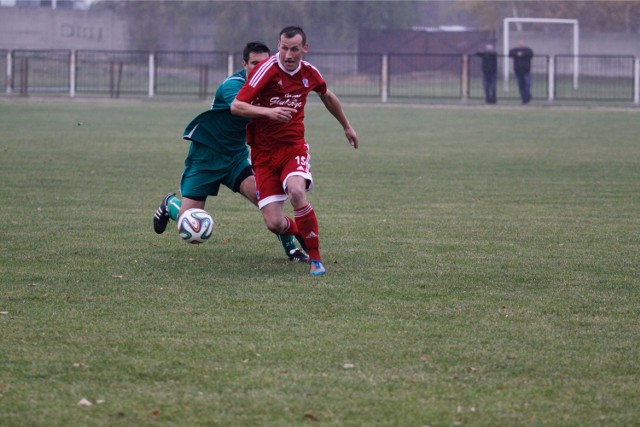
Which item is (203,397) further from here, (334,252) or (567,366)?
(334,252)

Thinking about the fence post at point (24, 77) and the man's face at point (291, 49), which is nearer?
the man's face at point (291, 49)

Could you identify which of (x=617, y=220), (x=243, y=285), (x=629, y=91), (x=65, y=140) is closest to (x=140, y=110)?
(x=65, y=140)

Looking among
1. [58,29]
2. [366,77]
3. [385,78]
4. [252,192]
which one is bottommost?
[252,192]

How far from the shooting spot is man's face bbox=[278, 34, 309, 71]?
23.6 feet

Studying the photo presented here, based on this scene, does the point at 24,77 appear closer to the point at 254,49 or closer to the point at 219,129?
the point at 219,129

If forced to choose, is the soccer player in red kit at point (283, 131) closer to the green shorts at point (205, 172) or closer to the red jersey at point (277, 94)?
the red jersey at point (277, 94)

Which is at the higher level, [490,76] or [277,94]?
[490,76]

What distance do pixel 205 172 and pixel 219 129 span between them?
361 millimetres

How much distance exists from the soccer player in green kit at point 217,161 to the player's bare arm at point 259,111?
0.71 metres

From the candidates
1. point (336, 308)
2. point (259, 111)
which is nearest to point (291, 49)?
point (259, 111)

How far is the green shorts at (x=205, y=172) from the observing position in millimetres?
8086

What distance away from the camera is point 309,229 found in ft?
24.3

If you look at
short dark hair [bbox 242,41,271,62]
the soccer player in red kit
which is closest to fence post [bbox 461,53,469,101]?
short dark hair [bbox 242,41,271,62]

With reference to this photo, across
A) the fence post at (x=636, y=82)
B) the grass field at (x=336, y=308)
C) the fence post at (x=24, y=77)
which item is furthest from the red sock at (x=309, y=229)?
the fence post at (x=24, y=77)
